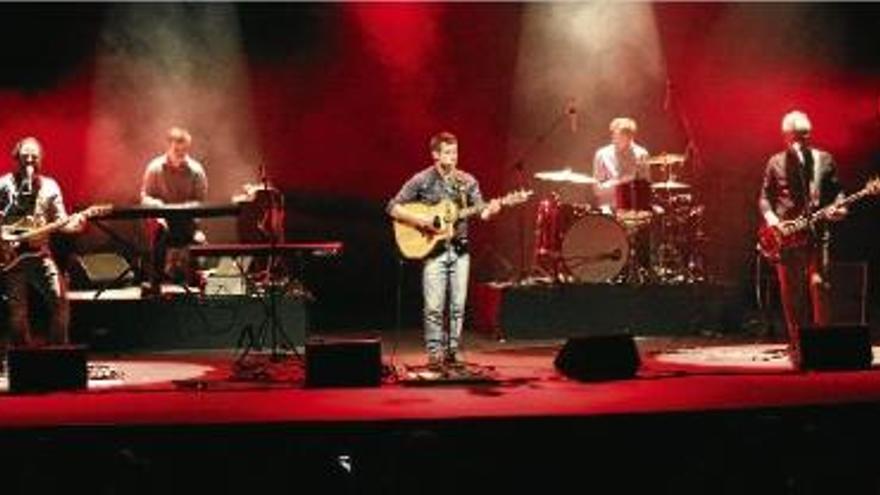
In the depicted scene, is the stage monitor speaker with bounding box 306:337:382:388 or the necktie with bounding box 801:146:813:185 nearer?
the stage monitor speaker with bounding box 306:337:382:388

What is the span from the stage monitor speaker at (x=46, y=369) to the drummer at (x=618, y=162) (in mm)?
6523

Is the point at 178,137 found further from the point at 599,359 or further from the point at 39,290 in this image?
the point at 599,359

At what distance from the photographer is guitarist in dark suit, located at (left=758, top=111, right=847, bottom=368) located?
38.4 feet

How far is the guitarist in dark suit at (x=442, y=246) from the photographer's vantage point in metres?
11.0

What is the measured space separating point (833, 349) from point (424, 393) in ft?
11.0

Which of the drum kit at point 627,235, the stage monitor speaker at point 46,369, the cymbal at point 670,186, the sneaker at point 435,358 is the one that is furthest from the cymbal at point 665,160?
the stage monitor speaker at point 46,369

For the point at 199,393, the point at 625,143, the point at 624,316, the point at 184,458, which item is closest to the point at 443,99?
the point at 625,143

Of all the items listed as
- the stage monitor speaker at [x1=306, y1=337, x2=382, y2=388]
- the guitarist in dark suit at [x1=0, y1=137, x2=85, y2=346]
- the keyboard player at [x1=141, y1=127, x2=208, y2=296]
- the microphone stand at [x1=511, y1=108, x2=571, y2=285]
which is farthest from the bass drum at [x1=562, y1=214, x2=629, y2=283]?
the guitarist in dark suit at [x1=0, y1=137, x2=85, y2=346]

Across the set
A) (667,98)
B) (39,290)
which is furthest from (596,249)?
(39,290)

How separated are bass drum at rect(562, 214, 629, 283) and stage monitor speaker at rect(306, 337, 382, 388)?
471cm

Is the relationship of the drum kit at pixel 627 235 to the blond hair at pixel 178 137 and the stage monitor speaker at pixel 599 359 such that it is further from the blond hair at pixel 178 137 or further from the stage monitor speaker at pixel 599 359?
the stage monitor speaker at pixel 599 359

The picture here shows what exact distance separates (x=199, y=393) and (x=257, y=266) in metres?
4.47

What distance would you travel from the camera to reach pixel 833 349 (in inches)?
412

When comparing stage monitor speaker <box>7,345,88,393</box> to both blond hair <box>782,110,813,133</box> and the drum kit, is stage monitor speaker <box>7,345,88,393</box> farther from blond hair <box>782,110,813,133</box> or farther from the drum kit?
blond hair <box>782,110,813,133</box>
